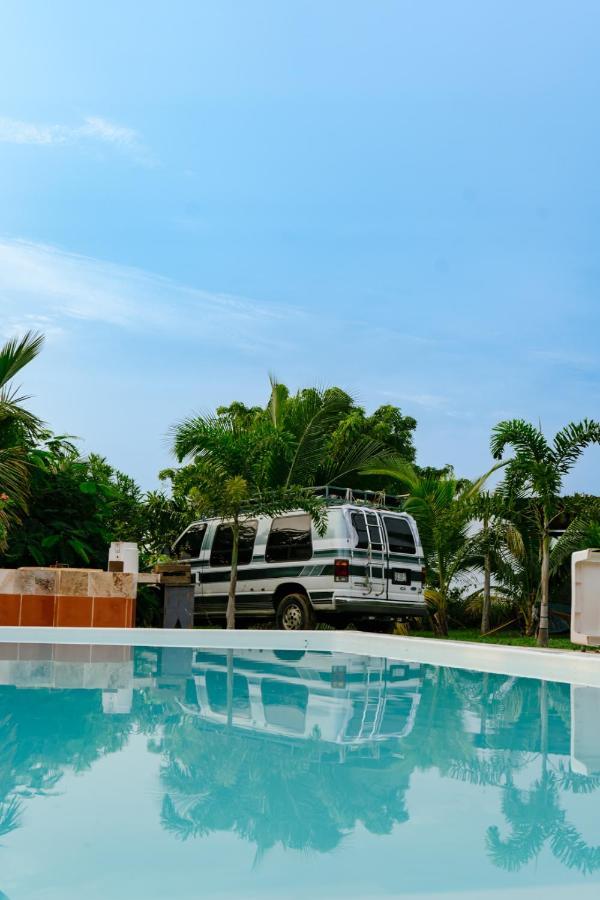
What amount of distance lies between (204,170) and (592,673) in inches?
714

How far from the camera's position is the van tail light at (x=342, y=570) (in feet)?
41.5

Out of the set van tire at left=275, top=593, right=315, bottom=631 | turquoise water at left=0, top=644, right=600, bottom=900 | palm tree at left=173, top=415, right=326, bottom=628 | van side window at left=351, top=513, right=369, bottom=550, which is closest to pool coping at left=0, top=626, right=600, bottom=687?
van tire at left=275, top=593, right=315, bottom=631

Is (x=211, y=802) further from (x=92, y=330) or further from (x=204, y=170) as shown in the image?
(x=204, y=170)

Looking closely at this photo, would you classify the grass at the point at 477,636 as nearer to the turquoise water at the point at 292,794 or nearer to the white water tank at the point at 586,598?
the white water tank at the point at 586,598

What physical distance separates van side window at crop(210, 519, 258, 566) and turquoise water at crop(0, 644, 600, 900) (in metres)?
7.52

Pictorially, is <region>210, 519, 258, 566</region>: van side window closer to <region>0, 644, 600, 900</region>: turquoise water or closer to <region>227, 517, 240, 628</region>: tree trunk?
<region>227, 517, 240, 628</region>: tree trunk

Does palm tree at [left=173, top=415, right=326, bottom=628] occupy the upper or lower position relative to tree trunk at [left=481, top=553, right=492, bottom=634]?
upper

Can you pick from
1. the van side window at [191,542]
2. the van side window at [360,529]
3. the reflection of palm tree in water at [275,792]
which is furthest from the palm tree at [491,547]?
the reflection of palm tree in water at [275,792]

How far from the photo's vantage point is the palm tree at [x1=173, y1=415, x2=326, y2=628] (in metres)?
13.4

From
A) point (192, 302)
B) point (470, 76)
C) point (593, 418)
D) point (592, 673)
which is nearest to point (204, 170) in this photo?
point (192, 302)

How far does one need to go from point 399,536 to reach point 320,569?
1.42 meters

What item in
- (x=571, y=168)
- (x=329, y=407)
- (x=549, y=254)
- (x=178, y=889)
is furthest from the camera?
(x=571, y=168)

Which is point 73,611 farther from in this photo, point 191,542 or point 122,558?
point 191,542

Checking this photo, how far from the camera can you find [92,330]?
22.1 meters
